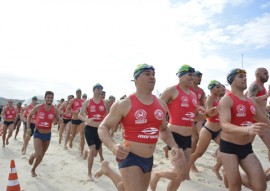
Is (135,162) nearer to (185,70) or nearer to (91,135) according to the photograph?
(185,70)

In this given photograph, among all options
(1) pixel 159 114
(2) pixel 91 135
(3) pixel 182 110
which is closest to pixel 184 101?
(3) pixel 182 110

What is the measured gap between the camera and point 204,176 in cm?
790

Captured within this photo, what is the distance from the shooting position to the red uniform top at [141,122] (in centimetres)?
400

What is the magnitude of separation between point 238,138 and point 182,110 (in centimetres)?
144

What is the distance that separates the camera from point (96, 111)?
9.16 meters

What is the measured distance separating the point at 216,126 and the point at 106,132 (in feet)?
14.2

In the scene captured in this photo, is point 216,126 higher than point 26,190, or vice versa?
point 216,126

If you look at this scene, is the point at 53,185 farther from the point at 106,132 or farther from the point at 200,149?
the point at 106,132

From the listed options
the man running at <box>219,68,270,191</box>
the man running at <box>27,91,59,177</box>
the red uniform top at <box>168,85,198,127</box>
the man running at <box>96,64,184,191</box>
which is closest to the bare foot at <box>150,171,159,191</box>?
the red uniform top at <box>168,85,198,127</box>

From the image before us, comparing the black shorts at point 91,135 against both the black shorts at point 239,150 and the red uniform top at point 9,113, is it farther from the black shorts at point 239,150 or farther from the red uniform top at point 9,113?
the red uniform top at point 9,113

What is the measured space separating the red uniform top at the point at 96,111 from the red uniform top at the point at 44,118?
114cm

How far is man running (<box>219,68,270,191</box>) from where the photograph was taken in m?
4.58

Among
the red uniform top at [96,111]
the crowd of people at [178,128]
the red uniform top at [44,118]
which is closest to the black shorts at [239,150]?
the crowd of people at [178,128]


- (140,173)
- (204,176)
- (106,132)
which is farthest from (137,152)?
(204,176)
